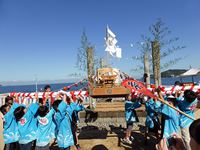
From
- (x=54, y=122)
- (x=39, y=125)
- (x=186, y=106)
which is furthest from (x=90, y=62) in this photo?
(x=186, y=106)

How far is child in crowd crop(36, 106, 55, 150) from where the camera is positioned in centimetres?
663

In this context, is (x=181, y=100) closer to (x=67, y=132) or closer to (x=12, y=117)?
(x=67, y=132)

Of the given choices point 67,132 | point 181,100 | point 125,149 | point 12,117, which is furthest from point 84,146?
point 181,100

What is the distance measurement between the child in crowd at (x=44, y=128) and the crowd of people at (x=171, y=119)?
8.44ft

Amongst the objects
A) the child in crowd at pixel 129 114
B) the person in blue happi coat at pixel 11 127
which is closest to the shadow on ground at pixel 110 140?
the child in crowd at pixel 129 114

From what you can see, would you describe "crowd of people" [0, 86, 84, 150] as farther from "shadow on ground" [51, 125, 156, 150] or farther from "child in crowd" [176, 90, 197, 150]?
"child in crowd" [176, 90, 197, 150]

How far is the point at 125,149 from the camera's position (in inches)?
327

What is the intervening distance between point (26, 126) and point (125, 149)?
10.0 feet

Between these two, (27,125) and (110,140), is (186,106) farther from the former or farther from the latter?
(27,125)

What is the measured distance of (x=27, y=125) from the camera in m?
6.91

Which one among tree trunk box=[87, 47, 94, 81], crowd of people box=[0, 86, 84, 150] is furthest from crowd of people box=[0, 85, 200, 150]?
tree trunk box=[87, 47, 94, 81]

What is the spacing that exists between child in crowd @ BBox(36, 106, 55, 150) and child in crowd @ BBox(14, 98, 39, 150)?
0.18 metres

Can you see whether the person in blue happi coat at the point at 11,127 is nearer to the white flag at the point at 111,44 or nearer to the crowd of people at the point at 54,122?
the crowd of people at the point at 54,122

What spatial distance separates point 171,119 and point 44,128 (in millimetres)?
3032
